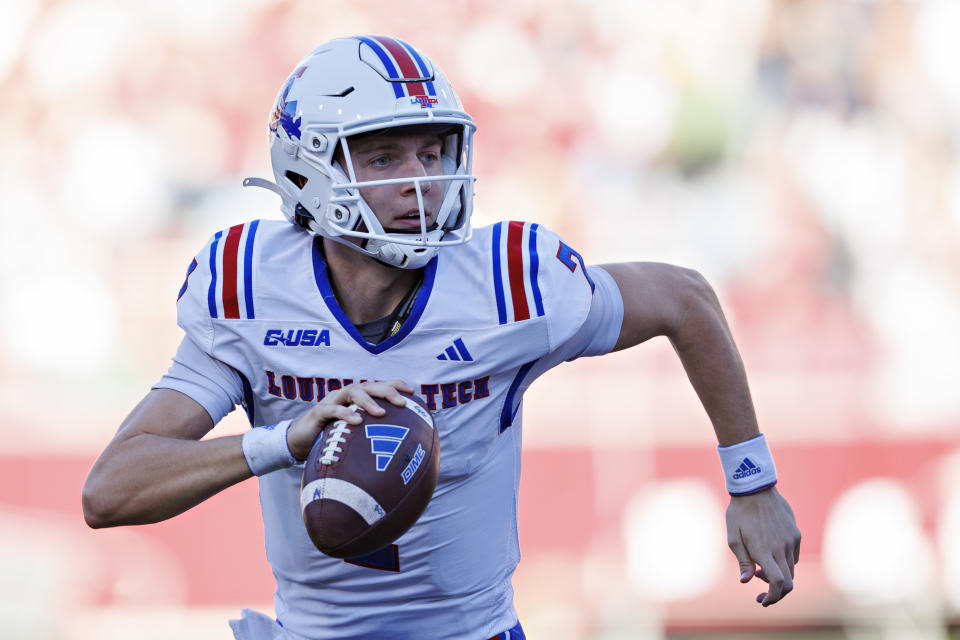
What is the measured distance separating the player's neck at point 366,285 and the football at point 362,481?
39 cm

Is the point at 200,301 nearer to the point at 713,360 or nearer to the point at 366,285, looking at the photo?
the point at 366,285

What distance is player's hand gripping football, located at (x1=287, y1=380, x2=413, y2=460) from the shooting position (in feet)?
5.38

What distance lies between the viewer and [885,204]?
4.84 metres

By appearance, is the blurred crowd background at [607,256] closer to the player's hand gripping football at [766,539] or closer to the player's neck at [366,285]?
the player's hand gripping football at [766,539]

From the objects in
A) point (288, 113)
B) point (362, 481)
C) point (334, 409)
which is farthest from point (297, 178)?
point (362, 481)

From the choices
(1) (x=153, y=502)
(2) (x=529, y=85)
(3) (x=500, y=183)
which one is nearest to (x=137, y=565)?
(3) (x=500, y=183)

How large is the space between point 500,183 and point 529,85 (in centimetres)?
49

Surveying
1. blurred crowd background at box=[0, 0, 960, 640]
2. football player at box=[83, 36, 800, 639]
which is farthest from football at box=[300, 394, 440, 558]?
blurred crowd background at box=[0, 0, 960, 640]

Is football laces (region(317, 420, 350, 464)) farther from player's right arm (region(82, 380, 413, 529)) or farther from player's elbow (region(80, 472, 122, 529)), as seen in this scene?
player's elbow (region(80, 472, 122, 529))

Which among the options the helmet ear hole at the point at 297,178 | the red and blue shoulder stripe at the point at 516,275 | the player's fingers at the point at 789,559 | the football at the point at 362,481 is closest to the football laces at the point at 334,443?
the football at the point at 362,481

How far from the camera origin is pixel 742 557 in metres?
2.09

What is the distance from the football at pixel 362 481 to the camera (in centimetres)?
161

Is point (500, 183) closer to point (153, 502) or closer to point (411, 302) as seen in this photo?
point (411, 302)

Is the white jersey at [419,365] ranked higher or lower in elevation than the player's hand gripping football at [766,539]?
higher
